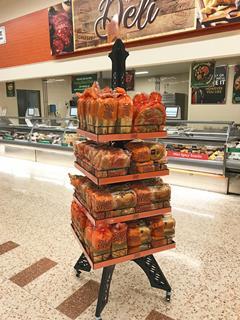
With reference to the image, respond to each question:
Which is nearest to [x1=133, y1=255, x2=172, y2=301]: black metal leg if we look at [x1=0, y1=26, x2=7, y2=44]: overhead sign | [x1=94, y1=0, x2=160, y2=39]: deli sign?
[x1=94, y1=0, x2=160, y2=39]: deli sign

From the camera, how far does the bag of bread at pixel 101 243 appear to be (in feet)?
5.17

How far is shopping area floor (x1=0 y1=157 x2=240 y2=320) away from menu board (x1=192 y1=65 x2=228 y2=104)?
2.50 metres

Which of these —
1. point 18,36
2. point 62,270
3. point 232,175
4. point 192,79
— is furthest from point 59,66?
point 62,270

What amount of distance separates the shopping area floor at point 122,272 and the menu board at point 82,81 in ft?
14.3

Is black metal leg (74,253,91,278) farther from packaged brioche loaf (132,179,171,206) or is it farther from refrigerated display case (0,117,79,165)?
refrigerated display case (0,117,79,165)

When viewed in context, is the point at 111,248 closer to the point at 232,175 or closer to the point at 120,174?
the point at 120,174

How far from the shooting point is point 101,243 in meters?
1.58

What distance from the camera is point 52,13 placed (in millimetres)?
5520

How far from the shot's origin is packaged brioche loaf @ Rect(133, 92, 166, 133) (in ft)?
5.34

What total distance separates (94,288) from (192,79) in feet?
14.1

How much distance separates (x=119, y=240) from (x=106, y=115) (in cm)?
78

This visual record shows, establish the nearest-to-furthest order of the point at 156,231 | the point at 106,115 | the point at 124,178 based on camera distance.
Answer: the point at 106,115 → the point at 124,178 → the point at 156,231

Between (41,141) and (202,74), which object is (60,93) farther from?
(202,74)

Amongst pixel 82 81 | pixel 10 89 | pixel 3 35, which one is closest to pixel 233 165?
pixel 82 81
